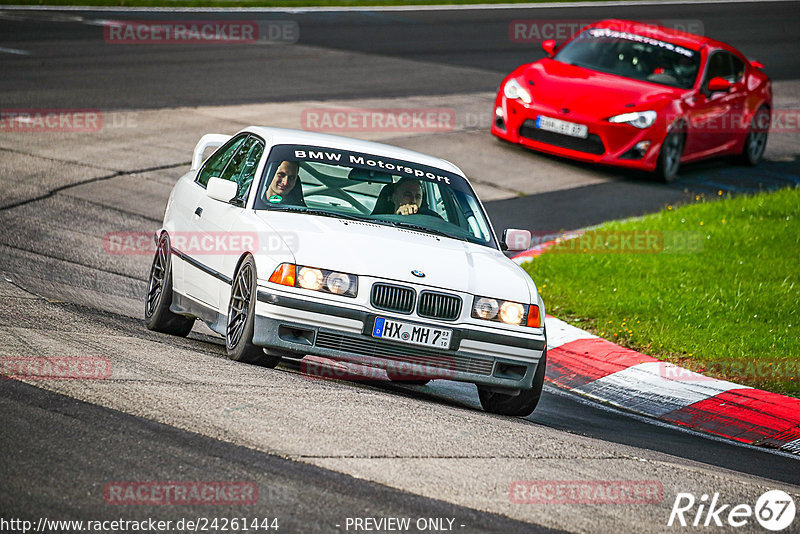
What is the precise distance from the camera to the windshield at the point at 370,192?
27.1ft

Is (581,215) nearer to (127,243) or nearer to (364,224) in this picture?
(127,243)

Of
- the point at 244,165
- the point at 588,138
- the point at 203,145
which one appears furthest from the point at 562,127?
the point at 244,165

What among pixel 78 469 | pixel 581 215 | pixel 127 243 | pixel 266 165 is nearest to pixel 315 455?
pixel 78 469

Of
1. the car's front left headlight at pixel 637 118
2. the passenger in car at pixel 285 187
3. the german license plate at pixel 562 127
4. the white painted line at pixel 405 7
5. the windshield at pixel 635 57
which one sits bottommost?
the white painted line at pixel 405 7

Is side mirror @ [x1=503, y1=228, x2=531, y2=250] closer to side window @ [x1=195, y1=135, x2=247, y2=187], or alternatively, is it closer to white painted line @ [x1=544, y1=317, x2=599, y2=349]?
white painted line @ [x1=544, y1=317, x2=599, y2=349]

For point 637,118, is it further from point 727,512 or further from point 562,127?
point 727,512

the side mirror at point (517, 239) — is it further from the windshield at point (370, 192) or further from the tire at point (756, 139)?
the tire at point (756, 139)

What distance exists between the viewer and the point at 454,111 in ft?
65.4

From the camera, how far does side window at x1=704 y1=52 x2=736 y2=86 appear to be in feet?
58.0

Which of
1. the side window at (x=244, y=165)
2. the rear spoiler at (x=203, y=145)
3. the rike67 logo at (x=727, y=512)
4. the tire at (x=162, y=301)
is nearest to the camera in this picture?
the rike67 logo at (x=727, y=512)

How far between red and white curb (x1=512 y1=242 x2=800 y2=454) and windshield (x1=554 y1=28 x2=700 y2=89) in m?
8.00

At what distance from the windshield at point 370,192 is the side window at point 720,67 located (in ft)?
32.1

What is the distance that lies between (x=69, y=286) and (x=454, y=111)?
11.1 m

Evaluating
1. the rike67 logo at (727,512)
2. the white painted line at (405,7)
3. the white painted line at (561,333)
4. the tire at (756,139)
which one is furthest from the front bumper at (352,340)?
the white painted line at (405,7)
